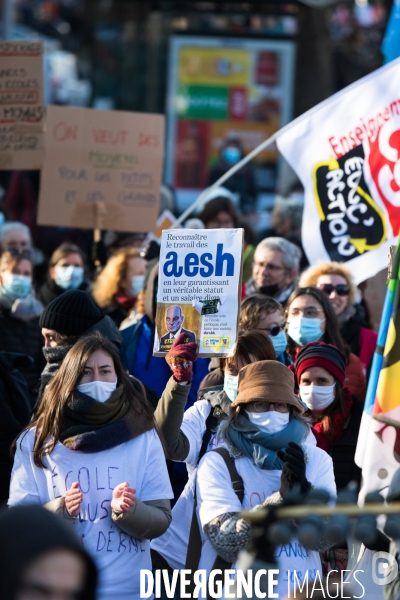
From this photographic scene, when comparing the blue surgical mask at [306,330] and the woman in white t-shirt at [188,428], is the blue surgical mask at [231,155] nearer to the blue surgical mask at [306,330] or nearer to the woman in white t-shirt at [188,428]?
the blue surgical mask at [306,330]

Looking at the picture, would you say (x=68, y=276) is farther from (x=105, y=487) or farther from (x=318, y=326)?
(x=105, y=487)

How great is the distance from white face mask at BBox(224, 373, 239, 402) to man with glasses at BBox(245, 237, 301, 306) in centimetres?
228

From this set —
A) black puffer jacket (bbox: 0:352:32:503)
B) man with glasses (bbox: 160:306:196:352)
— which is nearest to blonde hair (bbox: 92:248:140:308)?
black puffer jacket (bbox: 0:352:32:503)

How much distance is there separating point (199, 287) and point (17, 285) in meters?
2.39

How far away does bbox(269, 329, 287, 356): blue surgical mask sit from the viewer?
541 centimetres

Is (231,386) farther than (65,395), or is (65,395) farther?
(231,386)

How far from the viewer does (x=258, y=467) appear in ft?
13.2

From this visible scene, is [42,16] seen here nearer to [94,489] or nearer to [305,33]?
[305,33]

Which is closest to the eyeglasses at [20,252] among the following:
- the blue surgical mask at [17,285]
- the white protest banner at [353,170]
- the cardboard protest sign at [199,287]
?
the blue surgical mask at [17,285]

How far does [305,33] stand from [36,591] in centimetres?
1511

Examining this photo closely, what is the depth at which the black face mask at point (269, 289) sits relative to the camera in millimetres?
6863

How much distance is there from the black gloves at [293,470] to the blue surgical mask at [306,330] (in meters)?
2.02

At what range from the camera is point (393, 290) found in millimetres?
3832

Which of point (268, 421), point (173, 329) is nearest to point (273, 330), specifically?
point (173, 329)
